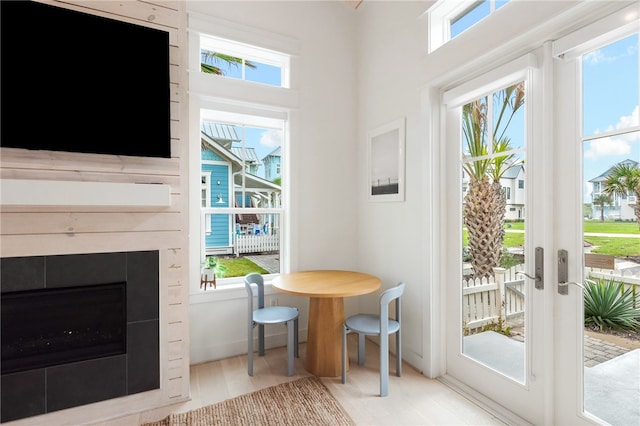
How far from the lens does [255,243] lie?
3236 millimetres

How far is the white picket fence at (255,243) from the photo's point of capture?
3.16m

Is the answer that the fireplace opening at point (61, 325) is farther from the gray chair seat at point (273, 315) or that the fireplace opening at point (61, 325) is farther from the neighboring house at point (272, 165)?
the neighboring house at point (272, 165)

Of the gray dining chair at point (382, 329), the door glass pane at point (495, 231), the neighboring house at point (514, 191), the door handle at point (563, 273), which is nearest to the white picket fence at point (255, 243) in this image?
the gray dining chair at point (382, 329)

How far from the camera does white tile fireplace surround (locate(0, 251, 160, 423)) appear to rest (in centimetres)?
186

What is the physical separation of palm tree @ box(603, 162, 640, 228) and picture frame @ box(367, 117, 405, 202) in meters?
1.41

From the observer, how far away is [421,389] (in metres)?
2.37

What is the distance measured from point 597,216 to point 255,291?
8.51 ft

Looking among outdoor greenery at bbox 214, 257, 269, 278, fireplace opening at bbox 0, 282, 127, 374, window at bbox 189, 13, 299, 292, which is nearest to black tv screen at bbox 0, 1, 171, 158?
window at bbox 189, 13, 299, 292

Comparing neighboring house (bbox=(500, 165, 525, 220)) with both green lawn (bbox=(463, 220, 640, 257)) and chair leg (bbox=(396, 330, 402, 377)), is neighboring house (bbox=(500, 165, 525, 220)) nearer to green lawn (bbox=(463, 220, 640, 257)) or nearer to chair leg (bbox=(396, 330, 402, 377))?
green lawn (bbox=(463, 220, 640, 257))

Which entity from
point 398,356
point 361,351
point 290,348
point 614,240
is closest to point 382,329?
point 398,356

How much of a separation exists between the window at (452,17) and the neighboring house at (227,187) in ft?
6.28

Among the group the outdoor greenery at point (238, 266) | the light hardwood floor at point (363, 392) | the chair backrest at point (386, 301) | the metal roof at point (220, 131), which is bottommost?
the light hardwood floor at point (363, 392)

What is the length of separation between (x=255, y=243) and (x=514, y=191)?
7.55 ft

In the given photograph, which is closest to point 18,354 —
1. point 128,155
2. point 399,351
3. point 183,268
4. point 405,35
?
point 183,268
